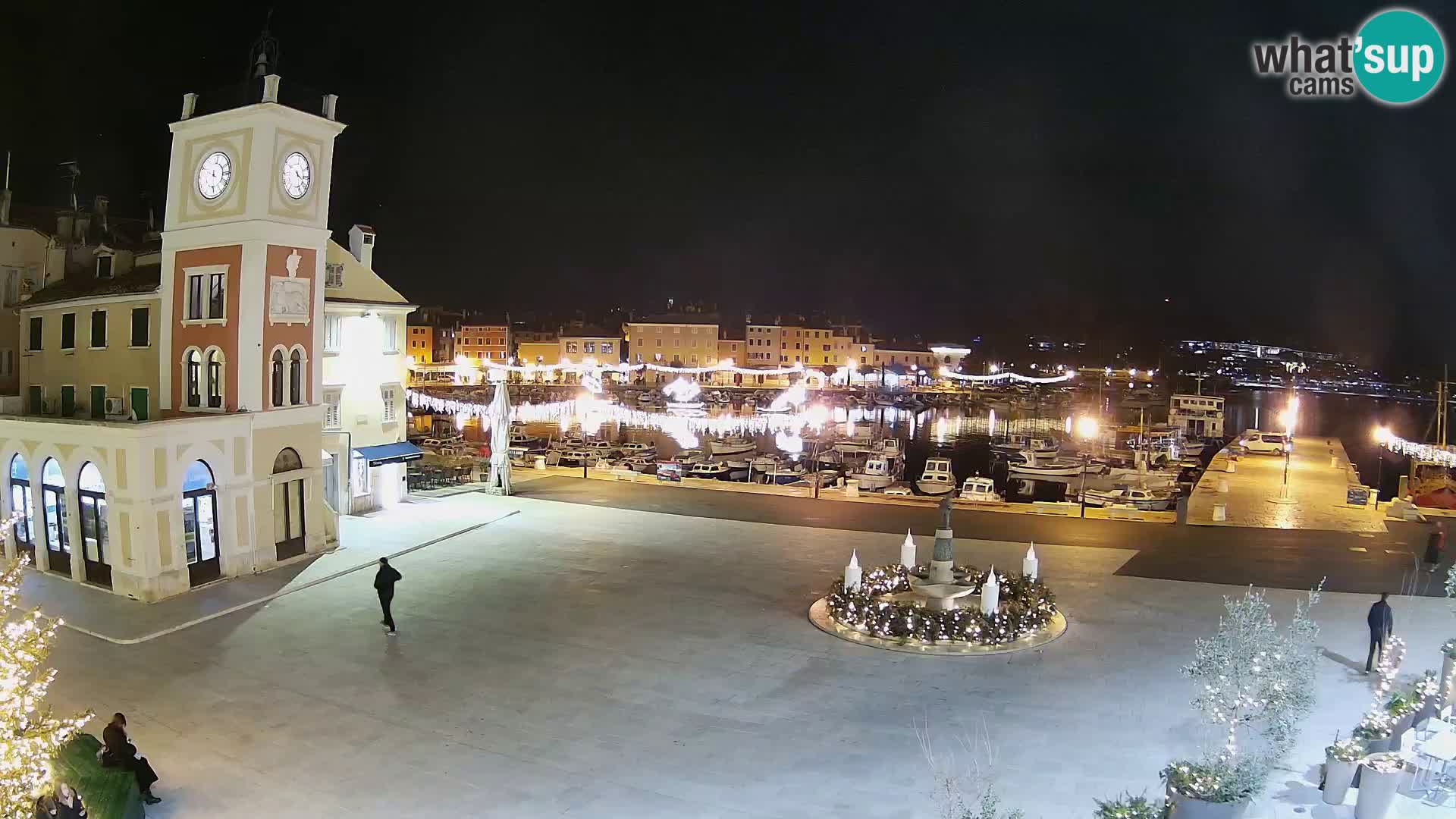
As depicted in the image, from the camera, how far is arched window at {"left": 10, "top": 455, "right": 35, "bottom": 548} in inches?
746

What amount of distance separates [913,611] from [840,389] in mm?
123113

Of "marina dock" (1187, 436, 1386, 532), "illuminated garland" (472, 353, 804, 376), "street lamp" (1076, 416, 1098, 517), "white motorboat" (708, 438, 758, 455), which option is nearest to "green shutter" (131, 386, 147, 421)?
"marina dock" (1187, 436, 1386, 532)

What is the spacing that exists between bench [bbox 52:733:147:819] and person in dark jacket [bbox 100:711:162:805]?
0.32 meters

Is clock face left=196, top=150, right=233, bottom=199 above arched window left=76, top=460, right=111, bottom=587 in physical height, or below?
above

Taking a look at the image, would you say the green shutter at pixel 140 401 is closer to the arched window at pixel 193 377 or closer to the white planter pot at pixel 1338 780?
the arched window at pixel 193 377

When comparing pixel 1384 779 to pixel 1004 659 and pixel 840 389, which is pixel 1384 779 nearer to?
pixel 1004 659

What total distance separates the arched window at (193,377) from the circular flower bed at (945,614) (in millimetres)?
14000

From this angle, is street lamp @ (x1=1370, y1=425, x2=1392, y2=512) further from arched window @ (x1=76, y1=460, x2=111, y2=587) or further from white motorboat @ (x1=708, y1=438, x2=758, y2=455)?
white motorboat @ (x1=708, y1=438, x2=758, y2=455)

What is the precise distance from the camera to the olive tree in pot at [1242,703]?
8312 mm

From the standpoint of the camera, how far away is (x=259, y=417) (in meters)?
19.2

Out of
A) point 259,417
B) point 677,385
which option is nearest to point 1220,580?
point 259,417

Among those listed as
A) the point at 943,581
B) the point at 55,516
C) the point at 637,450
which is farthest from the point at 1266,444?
the point at 55,516

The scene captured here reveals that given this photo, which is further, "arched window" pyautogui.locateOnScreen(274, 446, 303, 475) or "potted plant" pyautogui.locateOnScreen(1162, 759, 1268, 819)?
"arched window" pyautogui.locateOnScreen(274, 446, 303, 475)

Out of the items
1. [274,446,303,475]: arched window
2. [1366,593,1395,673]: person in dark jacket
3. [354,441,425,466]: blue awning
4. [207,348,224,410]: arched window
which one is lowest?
[1366,593,1395,673]: person in dark jacket
